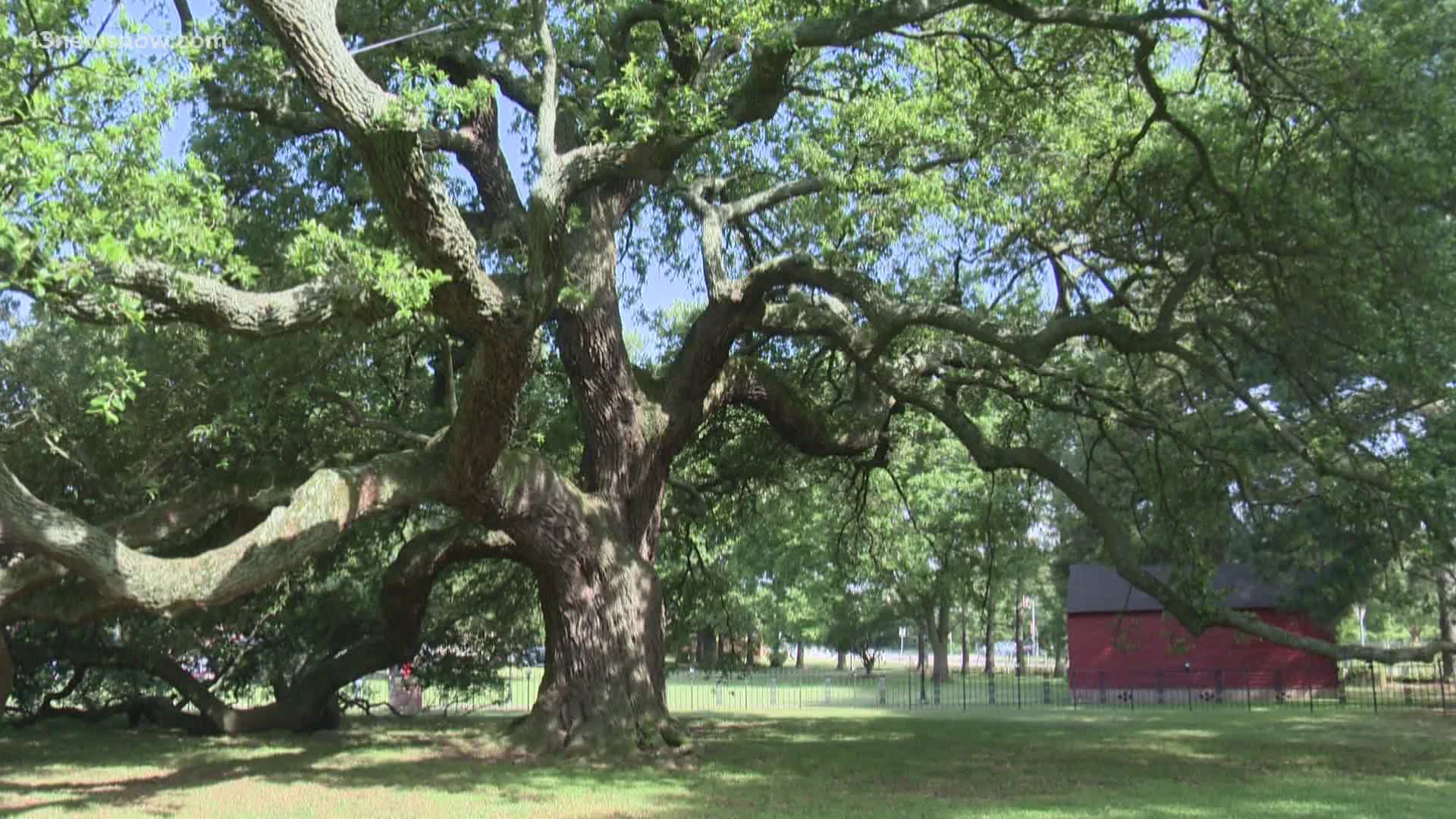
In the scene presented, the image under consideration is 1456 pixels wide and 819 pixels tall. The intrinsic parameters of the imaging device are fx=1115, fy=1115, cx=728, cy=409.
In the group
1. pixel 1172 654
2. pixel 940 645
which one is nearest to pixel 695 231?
pixel 1172 654

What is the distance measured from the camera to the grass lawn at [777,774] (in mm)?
9719

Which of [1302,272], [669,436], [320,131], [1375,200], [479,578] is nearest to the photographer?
[1375,200]

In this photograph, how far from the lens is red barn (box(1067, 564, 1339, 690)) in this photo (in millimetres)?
32094

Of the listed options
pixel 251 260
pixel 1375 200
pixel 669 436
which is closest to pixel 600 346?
pixel 669 436

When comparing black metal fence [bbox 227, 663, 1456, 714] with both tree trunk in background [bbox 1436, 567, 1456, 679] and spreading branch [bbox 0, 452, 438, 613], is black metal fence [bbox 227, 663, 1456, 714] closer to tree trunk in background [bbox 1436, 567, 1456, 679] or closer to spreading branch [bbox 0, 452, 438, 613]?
tree trunk in background [bbox 1436, 567, 1456, 679]

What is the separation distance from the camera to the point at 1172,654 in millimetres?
30469

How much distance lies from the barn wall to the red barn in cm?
2

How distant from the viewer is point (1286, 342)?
45.5ft

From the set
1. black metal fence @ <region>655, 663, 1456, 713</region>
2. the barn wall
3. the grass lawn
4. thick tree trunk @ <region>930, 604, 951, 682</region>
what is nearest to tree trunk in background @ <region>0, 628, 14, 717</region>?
the grass lawn

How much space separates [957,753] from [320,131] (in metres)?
11.6

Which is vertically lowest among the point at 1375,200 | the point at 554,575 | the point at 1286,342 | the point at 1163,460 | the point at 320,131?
the point at 554,575

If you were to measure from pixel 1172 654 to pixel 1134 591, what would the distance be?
3118 mm

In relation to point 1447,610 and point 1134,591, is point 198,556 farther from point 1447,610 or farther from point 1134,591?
point 1447,610

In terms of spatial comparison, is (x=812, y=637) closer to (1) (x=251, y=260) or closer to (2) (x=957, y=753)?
(2) (x=957, y=753)
